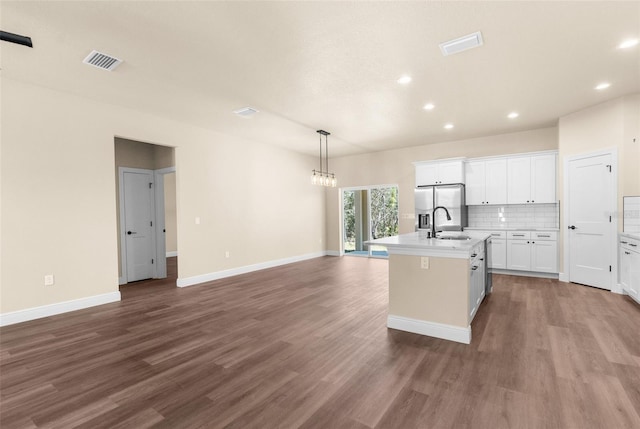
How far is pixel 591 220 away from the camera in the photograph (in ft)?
16.2

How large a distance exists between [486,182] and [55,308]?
303 inches

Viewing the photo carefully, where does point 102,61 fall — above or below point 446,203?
above

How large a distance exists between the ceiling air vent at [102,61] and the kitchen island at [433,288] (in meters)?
3.46

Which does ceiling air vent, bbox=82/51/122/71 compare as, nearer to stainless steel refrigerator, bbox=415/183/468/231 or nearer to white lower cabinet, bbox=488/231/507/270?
stainless steel refrigerator, bbox=415/183/468/231

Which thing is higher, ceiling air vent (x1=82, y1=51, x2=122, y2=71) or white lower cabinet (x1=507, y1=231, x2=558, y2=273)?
ceiling air vent (x1=82, y1=51, x2=122, y2=71)

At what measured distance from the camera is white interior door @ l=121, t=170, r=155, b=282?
6015mm

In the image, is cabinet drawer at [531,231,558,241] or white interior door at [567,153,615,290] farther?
cabinet drawer at [531,231,558,241]

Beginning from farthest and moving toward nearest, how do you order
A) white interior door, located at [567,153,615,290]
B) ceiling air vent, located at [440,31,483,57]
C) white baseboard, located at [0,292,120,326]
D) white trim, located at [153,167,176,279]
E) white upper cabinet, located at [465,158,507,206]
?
white trim, located at [153,167,176,279], white upper cabinet, located at [465,158,507,206], white interior door, located at [567,153,615,290], white baseboard, located at [0,292,120,326], ceiling air vent, located at [440,31,483,57]

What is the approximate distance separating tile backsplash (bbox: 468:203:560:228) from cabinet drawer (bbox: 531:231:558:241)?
1.47ft

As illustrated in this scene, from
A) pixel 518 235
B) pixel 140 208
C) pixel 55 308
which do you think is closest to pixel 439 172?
pixel 518 235

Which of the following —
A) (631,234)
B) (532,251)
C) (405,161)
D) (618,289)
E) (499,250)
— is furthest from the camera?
(405,161)

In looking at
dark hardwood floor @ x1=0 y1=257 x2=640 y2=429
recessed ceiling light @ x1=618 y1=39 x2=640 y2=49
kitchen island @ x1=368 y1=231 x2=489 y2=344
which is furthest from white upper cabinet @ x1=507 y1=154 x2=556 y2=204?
kitchen island @ x1=368 y1=231 x2=489 y2=344

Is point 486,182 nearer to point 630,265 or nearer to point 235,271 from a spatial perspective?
point 630,265

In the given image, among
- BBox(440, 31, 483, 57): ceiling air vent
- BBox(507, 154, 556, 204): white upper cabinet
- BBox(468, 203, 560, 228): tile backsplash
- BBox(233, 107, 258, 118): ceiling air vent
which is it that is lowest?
BBox(468, 203, 560, 228): tile backsplash
